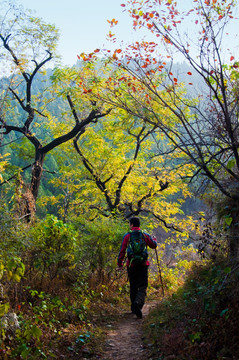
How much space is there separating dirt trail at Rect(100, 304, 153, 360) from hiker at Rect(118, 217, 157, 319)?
38cm

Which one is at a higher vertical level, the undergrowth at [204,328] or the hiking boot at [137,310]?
the hiking boot at [137,310]

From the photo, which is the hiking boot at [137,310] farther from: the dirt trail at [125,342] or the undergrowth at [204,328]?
the undergrowth at [204,328]

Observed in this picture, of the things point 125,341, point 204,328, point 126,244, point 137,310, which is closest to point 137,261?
point 126,244

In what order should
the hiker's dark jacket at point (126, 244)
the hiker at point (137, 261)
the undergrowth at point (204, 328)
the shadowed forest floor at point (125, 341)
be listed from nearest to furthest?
the undergrowth at point (204, 328), the shadowed forest floor at point (125, 341), the hiker at point (137, 261), the hiker's dark jacket at point (126, 244)

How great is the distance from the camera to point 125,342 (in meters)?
4.49

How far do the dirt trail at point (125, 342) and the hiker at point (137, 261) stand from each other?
382 mm

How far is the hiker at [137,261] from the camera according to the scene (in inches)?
222

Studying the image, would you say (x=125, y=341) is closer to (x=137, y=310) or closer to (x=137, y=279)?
(x=137, y=310)

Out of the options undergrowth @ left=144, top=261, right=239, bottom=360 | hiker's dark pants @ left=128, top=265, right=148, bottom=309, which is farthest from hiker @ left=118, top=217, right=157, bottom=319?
undergrowth @ left=144, top=261, right=239, bottom=360

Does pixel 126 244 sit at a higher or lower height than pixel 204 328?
higher

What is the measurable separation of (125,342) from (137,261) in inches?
59.1

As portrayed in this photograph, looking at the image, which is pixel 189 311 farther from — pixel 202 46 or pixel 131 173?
pixel 131 173

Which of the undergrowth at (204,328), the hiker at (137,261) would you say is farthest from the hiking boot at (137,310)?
the undergrowth at (204,328)

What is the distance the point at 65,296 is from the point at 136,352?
1.72 meters
